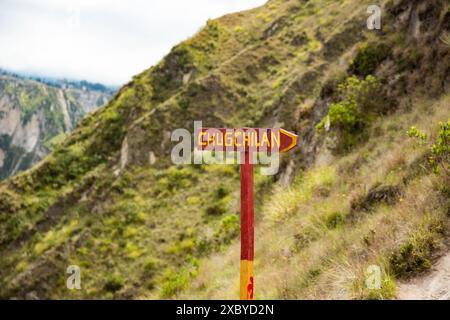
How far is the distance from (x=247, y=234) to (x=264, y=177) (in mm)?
14026

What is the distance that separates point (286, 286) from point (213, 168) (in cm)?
1894

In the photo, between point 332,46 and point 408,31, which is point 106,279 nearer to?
point 408,31

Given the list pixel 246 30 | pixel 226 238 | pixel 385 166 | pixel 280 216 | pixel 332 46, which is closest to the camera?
pixel 385 166

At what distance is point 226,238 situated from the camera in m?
18.7

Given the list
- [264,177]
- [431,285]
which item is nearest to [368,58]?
[264,177]

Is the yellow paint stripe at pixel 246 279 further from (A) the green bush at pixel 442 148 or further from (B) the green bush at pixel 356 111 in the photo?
(B) the green bush at pixel 356 111

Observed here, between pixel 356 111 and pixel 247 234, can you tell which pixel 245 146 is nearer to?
pixel 247 234

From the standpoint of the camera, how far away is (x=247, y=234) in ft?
18.0

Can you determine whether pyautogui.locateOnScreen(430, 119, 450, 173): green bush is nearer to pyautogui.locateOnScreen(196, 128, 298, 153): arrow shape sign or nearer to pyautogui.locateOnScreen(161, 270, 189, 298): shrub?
pyautogui.locateOnScreen(196, 128, 298, 153): arrow shape sign

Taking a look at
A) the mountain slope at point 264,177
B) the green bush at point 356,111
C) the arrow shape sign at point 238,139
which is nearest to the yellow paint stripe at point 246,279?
the arrow shape sign at point 238,139

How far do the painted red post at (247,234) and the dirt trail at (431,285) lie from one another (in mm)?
1928

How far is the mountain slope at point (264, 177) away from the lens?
308 inches

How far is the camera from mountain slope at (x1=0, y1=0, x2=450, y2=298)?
308 inches
